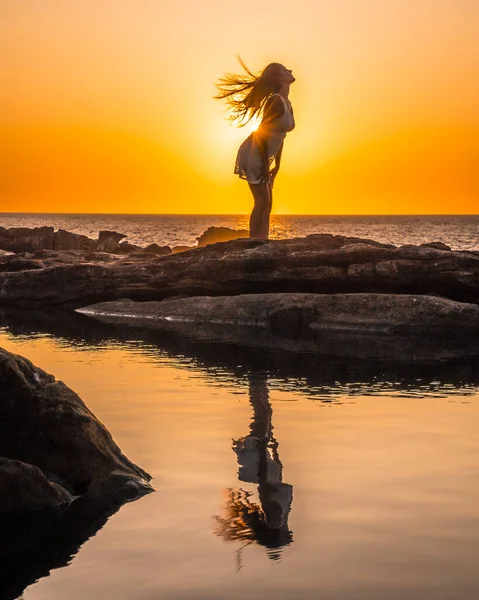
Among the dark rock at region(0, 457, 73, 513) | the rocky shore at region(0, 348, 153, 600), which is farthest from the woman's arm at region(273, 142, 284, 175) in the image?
the dark rock at region(0, 457, 73, 513)

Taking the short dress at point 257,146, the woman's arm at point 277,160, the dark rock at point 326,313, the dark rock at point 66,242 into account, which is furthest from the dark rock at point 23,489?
the dark rock at point 66,242

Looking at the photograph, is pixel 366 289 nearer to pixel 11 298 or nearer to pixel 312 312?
pixel 312 312

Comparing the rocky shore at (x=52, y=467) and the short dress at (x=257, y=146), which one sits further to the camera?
the short dress at (x=257, y=146)

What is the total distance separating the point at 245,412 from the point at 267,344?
6.51 metres

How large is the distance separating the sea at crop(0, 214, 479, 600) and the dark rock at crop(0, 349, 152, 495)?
43 cm

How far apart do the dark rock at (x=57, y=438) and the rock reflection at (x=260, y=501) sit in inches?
31.7

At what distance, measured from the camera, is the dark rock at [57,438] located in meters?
7.51

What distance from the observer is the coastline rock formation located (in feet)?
24.3

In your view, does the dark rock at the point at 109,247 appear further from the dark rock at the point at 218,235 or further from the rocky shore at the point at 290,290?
the rocky shore at the point at 290,290

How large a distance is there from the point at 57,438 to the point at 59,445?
0.05 meters

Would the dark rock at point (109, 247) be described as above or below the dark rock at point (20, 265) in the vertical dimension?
above

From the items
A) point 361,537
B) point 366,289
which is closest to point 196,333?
point 366,289

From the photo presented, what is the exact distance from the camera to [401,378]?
43.6 feet

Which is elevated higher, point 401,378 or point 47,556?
point 401,378
